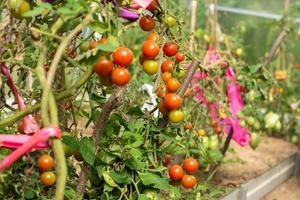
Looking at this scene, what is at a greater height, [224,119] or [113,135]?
[113,135]

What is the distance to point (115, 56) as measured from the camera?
1142mm

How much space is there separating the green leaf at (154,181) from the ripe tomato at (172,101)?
0.20 m

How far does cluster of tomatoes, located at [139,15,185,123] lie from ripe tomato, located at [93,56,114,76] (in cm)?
22

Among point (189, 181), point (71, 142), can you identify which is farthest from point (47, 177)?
point (189, 181)

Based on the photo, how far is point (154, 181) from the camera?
1.57 metres

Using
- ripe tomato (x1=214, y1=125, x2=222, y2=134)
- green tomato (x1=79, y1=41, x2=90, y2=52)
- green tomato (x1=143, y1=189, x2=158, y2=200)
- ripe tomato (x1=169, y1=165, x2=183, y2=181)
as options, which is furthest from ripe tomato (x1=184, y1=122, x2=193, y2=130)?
ripe tomato (x1=214, y1=125, x2=222, y2=134)

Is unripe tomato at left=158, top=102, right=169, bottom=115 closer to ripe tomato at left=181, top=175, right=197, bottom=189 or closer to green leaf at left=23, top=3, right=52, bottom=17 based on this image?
ripe tomato at left=181, top=175, right=197, bottom=189

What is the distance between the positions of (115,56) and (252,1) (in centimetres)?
473

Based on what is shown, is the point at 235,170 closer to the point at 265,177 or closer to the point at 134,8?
the point at 265,177

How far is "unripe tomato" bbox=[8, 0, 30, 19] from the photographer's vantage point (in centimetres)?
112

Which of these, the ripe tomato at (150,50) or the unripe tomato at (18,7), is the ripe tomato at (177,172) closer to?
the ripe tomato at (150,50)

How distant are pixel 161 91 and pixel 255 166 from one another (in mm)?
1826

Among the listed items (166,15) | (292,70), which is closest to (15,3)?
(166,15)

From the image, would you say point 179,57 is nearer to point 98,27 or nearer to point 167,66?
point 167,66
